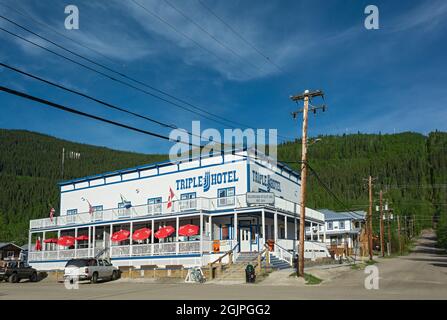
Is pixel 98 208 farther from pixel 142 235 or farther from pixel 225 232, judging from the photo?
pixel 225 232

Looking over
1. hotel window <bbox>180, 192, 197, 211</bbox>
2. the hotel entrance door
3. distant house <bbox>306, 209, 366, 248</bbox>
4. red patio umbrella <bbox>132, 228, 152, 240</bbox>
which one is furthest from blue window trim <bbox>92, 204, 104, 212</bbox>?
distant house <bbox>306, 209, 366, 248</bbox>

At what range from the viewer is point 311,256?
121 ft

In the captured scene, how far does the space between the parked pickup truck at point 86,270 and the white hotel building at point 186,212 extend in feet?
13.0

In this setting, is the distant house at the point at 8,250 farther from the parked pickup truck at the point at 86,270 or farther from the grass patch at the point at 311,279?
the grass patch at the point at 311,279

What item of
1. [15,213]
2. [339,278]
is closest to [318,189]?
[15,213]

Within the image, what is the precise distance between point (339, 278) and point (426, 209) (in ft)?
552

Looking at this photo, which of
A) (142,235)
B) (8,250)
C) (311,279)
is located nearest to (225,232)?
(142,235)

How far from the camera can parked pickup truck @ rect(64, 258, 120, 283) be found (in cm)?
2956

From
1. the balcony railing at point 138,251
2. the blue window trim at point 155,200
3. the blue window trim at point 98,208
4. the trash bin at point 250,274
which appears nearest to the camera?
the trash bin at point 250,274

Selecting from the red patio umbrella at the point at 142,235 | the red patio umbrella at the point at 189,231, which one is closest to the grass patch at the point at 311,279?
the red patio umbrella at the point at 189,231

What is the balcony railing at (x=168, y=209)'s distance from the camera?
33.4 m

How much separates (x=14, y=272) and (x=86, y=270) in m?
8.28

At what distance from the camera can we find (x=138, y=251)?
35.0m

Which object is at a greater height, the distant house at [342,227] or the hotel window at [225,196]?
the hotel window at [225,196]
